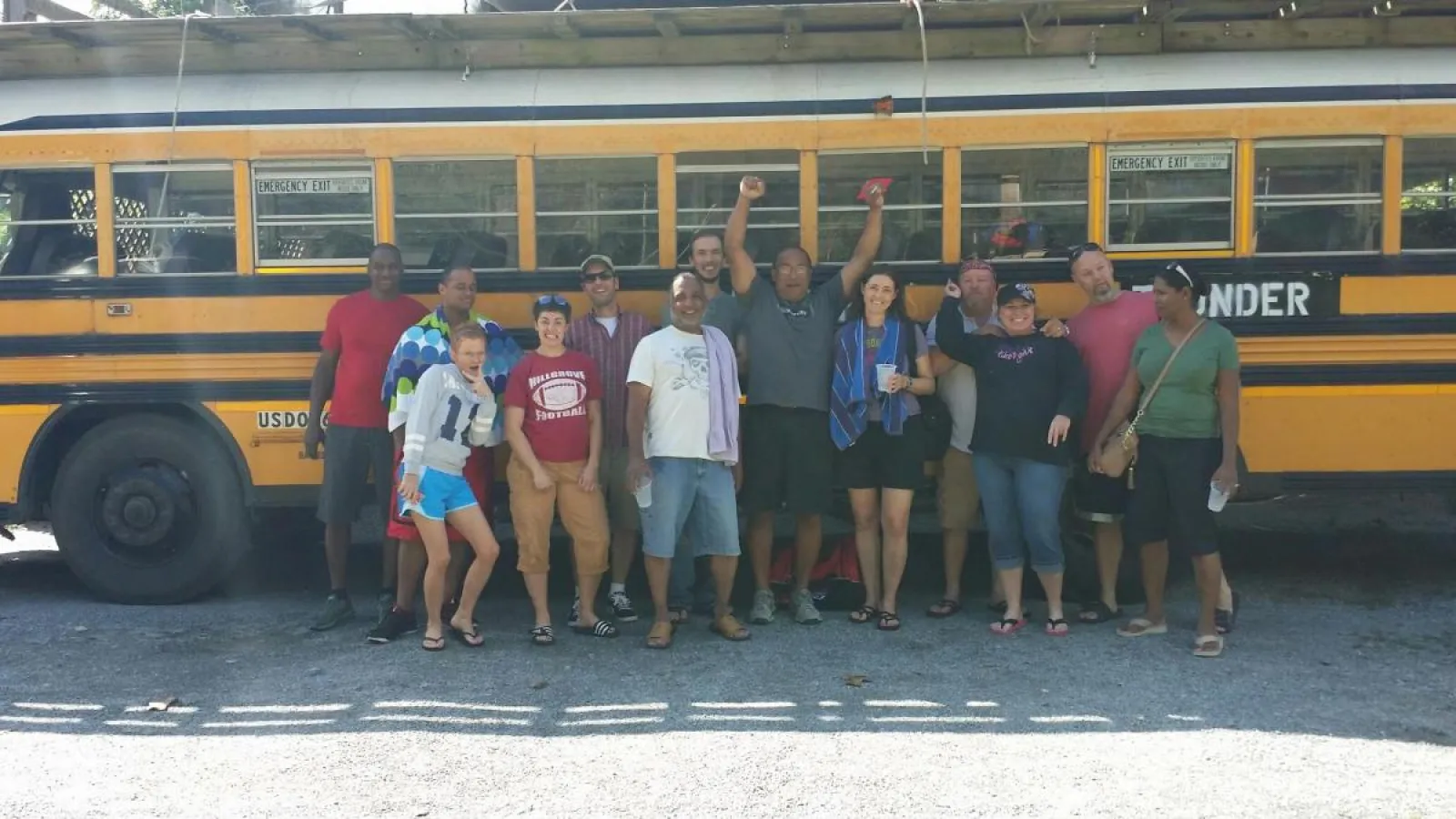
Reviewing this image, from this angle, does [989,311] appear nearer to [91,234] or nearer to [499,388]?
[499,388]

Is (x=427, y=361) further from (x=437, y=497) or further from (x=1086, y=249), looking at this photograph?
(x=1086, y=249)

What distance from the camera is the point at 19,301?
6910 millimetres

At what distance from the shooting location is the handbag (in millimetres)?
5918

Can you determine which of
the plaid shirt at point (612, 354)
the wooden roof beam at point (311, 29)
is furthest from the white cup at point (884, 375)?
the wooden roof beam at point (311, 29)

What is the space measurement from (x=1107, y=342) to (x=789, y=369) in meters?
1.44

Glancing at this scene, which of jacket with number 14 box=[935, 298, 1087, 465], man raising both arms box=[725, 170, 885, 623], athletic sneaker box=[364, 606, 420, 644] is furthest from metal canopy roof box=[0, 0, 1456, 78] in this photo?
athletic sneaker box=[364, 606, 420, 644]

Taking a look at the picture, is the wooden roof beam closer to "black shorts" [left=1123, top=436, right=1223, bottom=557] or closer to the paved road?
the paved road

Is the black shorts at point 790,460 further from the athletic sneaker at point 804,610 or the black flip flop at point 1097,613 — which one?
the black flip flop at point 1097,613

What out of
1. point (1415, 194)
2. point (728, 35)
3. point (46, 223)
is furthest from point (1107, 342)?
point (46, 223)

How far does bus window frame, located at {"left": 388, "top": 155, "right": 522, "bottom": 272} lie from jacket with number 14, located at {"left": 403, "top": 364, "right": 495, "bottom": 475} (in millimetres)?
952

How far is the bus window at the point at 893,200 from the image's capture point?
21.9ft

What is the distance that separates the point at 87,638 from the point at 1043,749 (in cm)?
434

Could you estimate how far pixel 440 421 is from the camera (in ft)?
19.5

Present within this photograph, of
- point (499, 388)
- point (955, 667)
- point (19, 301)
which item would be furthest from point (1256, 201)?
point (19, 301)
